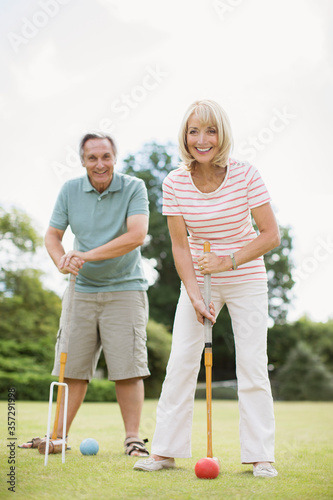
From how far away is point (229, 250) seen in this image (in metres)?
2.97

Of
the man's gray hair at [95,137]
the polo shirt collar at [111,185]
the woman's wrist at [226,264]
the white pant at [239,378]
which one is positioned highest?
the man's gray hair at [95,137]

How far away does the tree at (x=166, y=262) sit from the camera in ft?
68.3

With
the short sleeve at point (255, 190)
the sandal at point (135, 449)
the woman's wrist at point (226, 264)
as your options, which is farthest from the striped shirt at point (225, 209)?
the sandal at point (135, 449)

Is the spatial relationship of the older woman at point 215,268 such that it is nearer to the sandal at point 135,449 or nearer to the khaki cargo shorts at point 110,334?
the sandal at point 135,449

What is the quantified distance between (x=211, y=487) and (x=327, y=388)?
19.9m

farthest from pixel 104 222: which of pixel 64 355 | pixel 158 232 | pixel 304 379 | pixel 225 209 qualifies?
pixel 304 379

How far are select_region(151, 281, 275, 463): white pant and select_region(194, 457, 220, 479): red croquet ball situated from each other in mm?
215

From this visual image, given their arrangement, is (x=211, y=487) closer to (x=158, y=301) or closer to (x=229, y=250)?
(x=229, y=250)

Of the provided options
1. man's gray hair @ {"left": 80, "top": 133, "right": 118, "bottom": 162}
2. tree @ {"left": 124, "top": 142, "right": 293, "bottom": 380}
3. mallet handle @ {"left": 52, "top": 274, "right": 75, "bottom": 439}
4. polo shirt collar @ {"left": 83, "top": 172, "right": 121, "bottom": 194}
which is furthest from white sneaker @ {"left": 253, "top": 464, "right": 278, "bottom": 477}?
tree @ {"left": 124, "top": 142, "right": 293, "bottom": 380}

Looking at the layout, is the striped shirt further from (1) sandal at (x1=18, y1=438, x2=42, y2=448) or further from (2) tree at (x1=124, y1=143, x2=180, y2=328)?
(2) tree at (x1=124, y1=143, x2=180, y2=328)

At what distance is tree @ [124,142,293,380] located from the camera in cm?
2081

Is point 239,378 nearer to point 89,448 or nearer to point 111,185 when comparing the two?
point 89,448

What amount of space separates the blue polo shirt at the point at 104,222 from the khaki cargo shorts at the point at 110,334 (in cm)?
8

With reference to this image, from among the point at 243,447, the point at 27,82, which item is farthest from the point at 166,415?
the point at 27,82
